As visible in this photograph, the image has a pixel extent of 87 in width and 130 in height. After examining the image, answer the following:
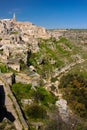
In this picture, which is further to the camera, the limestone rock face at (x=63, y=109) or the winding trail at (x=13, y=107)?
the limestone rock face at (x=63, y=109)

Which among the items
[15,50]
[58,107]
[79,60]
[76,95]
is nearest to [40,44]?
[79,60]

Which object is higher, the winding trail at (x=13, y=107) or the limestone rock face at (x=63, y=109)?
the winding trail at (x=13, y=107)

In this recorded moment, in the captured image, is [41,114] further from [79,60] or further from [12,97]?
[79,60]

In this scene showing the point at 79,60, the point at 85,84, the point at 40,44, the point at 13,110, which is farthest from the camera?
the point at 79,60

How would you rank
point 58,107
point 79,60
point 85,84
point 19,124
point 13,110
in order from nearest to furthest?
point 19,124, point 13,110, point 58,107, point 85,84, point 79,60

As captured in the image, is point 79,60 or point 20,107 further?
point 79,60

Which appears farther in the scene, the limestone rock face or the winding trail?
the limestone rock face

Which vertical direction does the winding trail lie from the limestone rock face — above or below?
above

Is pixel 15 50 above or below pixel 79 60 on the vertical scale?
above

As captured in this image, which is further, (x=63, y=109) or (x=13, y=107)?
(x=63, y=109)

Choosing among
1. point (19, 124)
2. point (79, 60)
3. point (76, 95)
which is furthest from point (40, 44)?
point (19, 124)

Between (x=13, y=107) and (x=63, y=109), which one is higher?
(x=13, y=107)
